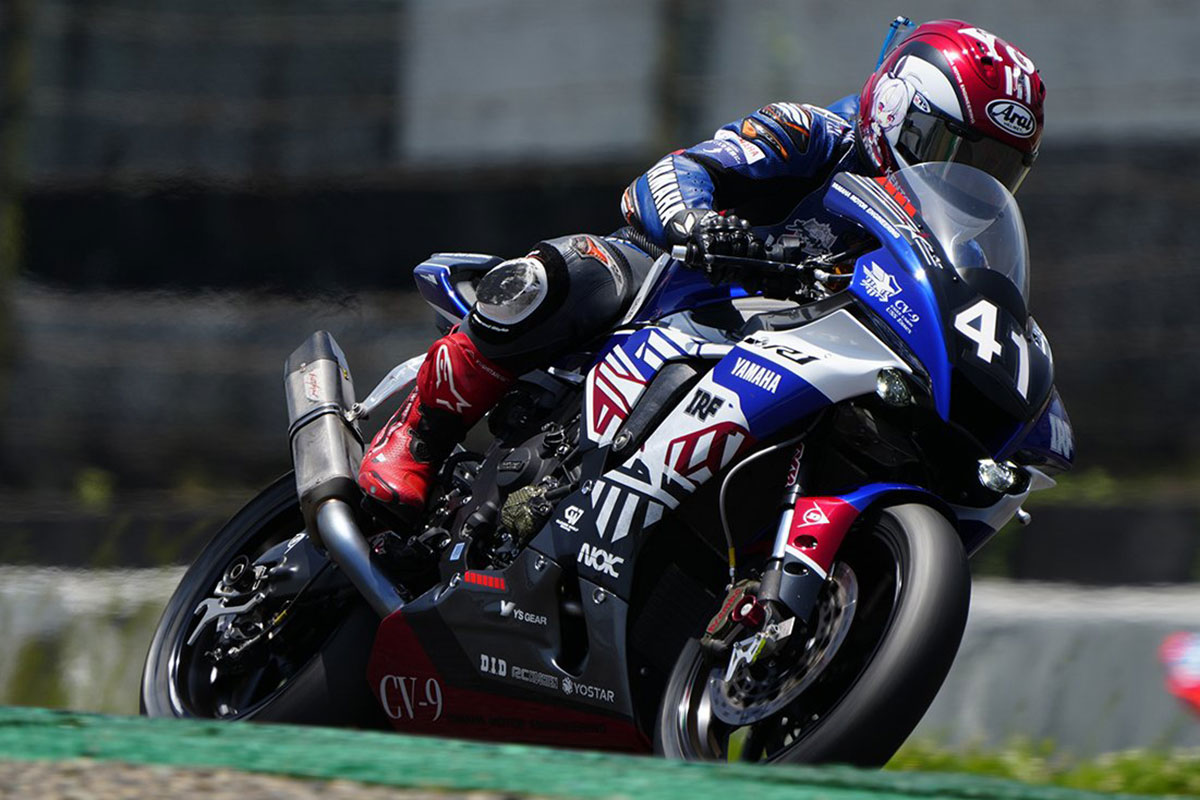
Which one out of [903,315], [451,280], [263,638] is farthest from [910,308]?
[263,638]

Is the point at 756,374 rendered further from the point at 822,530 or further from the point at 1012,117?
the point at 1012,117

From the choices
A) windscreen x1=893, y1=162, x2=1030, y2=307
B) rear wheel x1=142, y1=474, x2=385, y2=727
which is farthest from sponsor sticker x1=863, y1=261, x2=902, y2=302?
rear wheel x1=142, y1=474, x2=385, y2=727

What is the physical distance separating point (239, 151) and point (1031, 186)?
228 cm

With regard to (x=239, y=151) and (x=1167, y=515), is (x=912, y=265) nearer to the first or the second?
(x=1167, y=515)

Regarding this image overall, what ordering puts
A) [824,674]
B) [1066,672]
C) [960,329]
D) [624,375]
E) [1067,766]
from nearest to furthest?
[824,674], [960,329], [624,375], [1067,766], [1066,672]

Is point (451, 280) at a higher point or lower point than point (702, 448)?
higher

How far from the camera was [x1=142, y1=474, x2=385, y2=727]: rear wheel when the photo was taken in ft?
12.4

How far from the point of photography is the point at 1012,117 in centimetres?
335

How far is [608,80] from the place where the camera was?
16.9 feet

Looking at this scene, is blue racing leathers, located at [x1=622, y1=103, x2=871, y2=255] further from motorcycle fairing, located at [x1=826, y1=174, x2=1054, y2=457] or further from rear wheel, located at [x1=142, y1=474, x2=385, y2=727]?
rear wheel, located at [x1=142, y1=474, x2=385, y2=727]

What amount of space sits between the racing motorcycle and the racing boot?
5 cm

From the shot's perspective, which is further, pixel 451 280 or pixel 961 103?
pixel 451 280

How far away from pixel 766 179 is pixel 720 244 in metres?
0.40

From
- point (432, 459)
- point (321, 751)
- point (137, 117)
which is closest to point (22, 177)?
point (137, 117)
